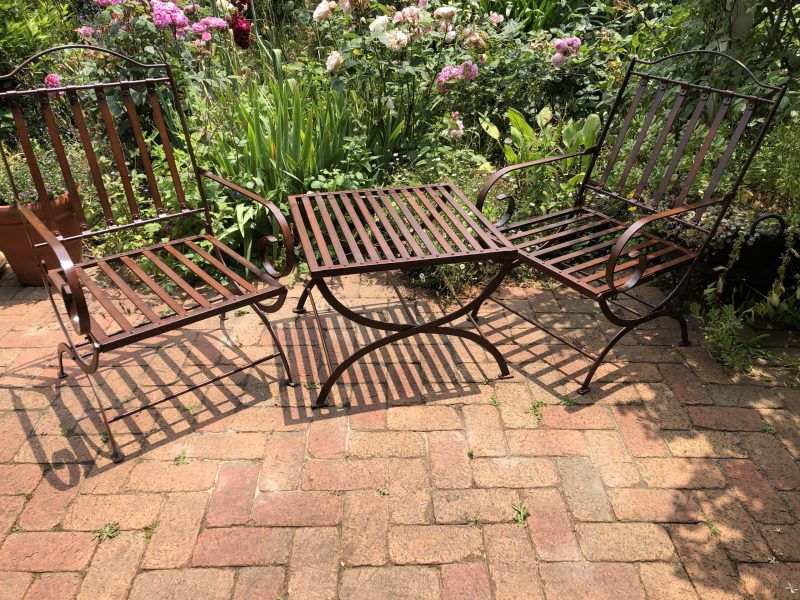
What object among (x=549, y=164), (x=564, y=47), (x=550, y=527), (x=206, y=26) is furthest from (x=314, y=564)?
(x=564, y=47)

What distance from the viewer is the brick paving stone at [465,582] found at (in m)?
1.71

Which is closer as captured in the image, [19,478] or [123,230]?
[19,478]

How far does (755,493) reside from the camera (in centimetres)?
207

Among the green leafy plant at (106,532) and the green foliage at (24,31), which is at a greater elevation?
the green foliage at (24,31)

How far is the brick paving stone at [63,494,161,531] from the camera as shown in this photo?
187 cm

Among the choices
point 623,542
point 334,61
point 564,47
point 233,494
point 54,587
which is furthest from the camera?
point 564,47

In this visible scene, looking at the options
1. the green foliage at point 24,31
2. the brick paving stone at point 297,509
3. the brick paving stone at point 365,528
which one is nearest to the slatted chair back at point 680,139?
the brick paving stone at point 365,528

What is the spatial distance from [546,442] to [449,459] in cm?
41

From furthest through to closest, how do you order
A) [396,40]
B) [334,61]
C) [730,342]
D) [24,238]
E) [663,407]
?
[334,61] < [396,40] < [24,238] < [730,342] < [663,407]

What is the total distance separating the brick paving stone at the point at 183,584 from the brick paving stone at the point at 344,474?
41 cm

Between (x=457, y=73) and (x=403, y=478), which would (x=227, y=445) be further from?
(x=457, y=73)

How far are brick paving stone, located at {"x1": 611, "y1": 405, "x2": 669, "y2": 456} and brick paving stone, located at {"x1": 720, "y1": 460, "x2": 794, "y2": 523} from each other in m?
0.24

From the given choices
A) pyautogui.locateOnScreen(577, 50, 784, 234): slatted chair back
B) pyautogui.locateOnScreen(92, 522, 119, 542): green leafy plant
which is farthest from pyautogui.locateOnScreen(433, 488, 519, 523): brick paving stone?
pyautogui.locateOnScreen(577, 50, 784, 234): slatted chair back

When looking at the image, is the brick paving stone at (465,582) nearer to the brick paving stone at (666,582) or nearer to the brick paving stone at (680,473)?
the brick paving stone at (666,582)
